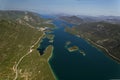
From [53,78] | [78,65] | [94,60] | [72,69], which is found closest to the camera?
[53,78]

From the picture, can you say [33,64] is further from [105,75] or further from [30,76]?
[105,75]

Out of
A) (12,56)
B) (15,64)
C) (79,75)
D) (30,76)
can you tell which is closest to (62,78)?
(79,75)

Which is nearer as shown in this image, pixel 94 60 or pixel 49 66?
pixel 49 66

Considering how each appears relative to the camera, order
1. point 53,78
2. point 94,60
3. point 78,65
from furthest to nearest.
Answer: point 94,60 → point 78,65 → point 53,78

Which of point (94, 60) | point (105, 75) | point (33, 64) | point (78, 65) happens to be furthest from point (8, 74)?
point (94, 60)

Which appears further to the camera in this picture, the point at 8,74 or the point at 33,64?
the point at 33,64

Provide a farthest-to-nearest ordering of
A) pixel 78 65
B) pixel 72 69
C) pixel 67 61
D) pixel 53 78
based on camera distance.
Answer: pixel 67 61
pixel 78 65
pixel 72 69
pixel 53 78

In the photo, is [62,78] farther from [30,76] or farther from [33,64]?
[33,64]

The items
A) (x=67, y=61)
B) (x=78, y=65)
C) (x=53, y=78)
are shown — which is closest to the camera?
(x=53, y=78)
